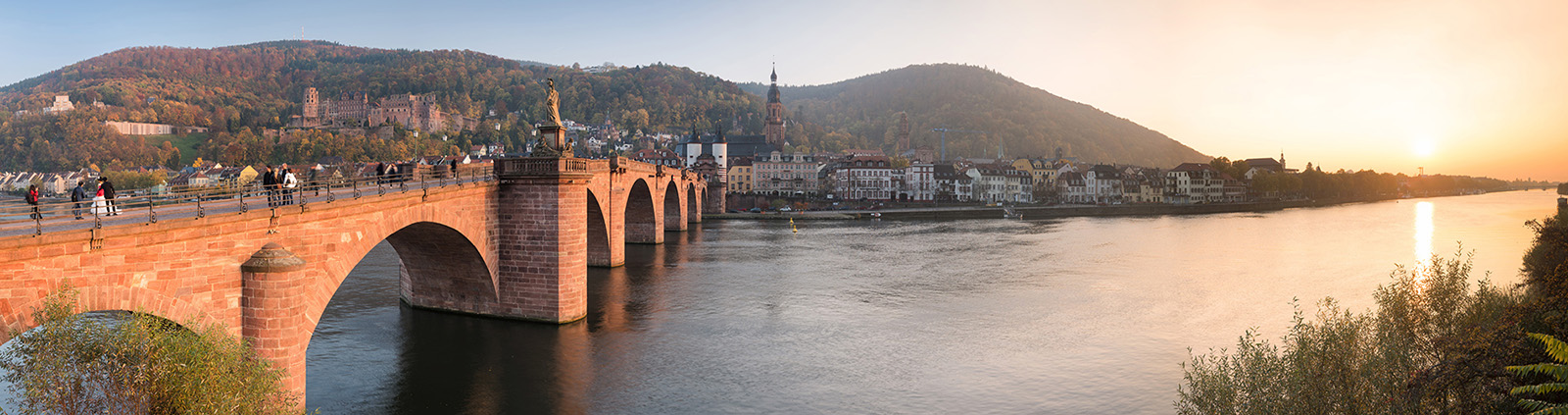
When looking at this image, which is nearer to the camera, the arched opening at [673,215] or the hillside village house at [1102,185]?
Answer: the arched opening at [673,215]

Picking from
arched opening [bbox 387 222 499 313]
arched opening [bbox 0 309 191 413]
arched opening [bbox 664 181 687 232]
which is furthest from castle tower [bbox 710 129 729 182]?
arched opening [bbox 0 309 191 413]

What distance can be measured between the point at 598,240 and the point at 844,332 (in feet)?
56.0

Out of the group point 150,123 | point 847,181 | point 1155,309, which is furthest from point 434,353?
point 150,123

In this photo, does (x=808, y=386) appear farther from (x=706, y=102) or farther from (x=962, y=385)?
(x=706, y=102)

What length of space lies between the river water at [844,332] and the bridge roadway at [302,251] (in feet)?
4.42

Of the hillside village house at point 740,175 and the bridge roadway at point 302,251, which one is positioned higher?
the hillside village house at point 740,175

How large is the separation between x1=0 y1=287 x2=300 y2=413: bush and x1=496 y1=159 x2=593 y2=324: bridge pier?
1164 centimetres

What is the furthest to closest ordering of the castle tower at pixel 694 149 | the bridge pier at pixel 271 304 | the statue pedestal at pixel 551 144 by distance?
the castle tower at pixel 694 149
the statue pedestal at pixel 551 144
the bridge pier at pixel 271 304

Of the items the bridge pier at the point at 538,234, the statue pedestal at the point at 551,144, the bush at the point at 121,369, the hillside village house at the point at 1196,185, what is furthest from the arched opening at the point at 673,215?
the hillside village house at the point at 1196,185

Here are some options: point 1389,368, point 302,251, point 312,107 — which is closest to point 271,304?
point 302,251

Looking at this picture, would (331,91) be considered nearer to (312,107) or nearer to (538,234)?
(312,107)

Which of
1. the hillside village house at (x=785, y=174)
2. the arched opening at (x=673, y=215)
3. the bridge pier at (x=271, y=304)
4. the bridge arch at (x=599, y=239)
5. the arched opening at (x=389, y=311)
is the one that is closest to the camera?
the bridge pier at (x=271, y=304)

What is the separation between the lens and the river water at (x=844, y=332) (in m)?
18.1

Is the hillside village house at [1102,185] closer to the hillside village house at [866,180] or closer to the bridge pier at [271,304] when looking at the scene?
the hillside village house at [866,180]
